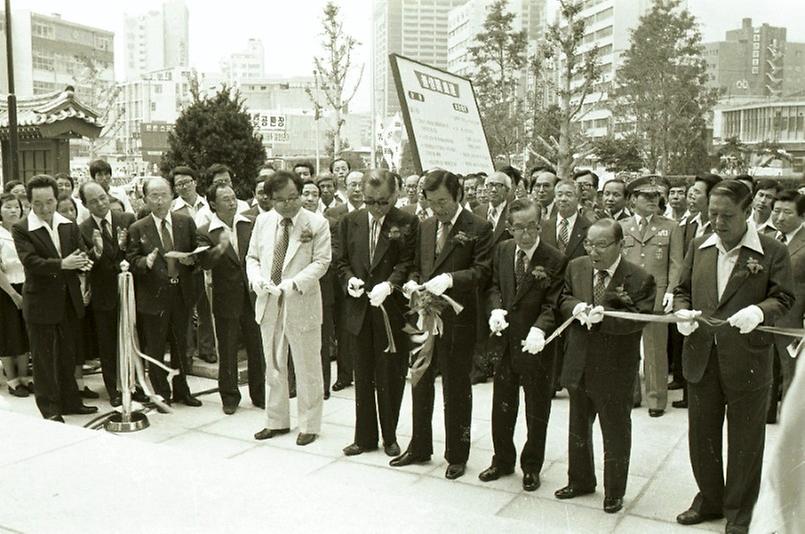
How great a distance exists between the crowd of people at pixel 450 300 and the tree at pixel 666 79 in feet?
69.5

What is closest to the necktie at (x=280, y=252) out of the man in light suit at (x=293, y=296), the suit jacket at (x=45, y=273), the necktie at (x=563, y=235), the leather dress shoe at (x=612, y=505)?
the man in light suit at (x=293, y=296)

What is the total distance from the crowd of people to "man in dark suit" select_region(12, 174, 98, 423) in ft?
0.05

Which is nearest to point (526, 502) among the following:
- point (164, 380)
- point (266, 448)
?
point (266, 448)

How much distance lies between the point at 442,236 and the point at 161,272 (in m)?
2.56

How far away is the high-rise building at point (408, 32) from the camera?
50531 millimetres

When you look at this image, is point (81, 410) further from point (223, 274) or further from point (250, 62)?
point (250, 62)

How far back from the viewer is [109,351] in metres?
6.92

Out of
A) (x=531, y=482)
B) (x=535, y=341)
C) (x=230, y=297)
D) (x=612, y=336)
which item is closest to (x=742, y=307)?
(x=612, y=336)

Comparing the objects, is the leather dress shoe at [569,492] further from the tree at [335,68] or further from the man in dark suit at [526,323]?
the tree at [335,68]

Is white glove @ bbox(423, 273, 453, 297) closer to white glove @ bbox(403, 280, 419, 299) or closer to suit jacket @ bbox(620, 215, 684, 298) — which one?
white glove @ bbox(403, 280, 419, 299)

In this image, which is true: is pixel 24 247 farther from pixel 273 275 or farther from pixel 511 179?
pixel 511 179

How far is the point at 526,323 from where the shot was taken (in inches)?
188

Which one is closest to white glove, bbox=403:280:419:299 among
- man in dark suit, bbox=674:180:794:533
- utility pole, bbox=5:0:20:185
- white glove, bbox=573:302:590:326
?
white glove, bbox=573:302:590:326

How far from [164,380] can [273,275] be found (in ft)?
5.60
